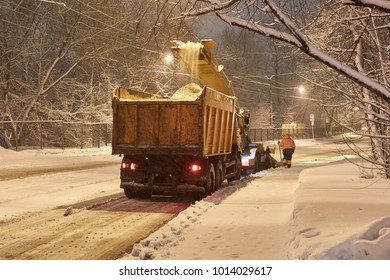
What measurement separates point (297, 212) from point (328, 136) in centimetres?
7062

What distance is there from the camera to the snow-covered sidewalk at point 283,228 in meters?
5.31

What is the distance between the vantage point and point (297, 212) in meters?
8.42

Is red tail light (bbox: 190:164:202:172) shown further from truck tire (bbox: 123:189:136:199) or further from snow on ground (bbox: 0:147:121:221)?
snow on ground (bbox: 0:147:121:221)

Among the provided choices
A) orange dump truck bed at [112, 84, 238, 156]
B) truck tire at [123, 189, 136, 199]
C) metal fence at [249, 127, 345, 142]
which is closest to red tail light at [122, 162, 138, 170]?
orange dump truck bed at [112, 84, 238, 156]

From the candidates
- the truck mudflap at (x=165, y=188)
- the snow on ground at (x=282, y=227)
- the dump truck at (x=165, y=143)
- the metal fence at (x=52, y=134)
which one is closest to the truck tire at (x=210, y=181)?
the dump truck at (x=165, y=143)

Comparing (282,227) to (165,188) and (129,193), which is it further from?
(129,193)

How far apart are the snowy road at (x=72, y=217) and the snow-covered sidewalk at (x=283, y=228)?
677 mm

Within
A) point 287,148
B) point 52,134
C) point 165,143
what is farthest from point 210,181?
point 52,134

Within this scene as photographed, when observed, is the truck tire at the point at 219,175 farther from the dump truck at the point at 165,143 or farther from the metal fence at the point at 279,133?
the metal fence at the point at 279,133

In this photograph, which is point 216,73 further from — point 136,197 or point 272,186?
point 136,197

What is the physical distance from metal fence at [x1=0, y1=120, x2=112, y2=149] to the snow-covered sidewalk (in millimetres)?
21274

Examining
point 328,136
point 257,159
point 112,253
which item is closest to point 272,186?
point 257,159

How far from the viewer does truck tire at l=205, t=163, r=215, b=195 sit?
1250 centimetres

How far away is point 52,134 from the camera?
32.7 metres
